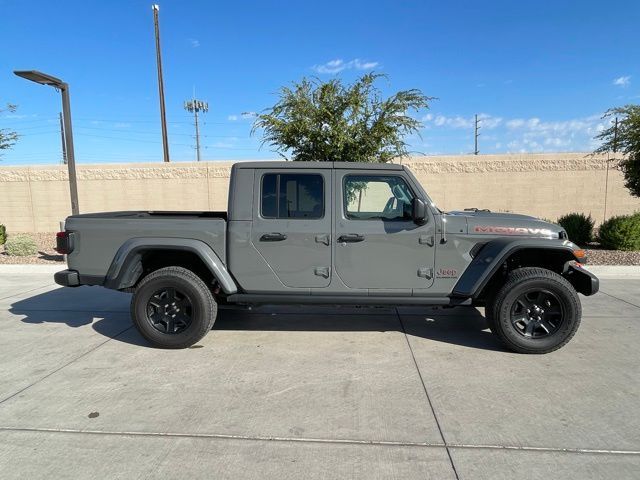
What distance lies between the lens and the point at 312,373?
3859mm

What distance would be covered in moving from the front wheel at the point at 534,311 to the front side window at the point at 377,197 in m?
1.27

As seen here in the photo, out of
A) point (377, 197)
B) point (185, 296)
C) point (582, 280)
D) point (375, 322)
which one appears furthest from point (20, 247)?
point (582, 280)

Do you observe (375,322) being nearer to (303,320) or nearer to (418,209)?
(303,320)

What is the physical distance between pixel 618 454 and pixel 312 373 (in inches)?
89.7

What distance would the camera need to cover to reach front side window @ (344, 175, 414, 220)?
438cm

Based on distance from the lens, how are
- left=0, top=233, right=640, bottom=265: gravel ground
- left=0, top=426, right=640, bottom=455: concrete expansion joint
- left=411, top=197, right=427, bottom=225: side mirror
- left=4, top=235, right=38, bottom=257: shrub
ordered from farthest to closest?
left=4, top=235, right=38, bottom=257: shrub < left=0, top=233, right=640, bottom=265: gravel ground < left=411, top=197, right=427, bottom=225: side mirror < left=0, top=426, right=640, bottom=455: concrete expansion joint

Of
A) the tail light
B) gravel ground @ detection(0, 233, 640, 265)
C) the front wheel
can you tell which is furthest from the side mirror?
gravel ground @ detection(0, 233, 640, 265)

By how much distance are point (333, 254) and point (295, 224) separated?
19.5 inches

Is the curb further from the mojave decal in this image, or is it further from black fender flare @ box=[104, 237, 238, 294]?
the mojave decal

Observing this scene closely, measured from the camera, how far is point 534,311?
170 inches

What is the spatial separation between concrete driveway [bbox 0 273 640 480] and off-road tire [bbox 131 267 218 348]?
175 millimetres

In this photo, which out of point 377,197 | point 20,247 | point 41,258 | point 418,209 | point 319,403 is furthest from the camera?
point 20,247

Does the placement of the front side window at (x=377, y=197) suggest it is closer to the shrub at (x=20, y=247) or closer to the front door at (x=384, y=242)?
the front door at (x=384, y=242)

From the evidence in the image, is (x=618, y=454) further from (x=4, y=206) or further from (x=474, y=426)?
(x=4, y=206)
